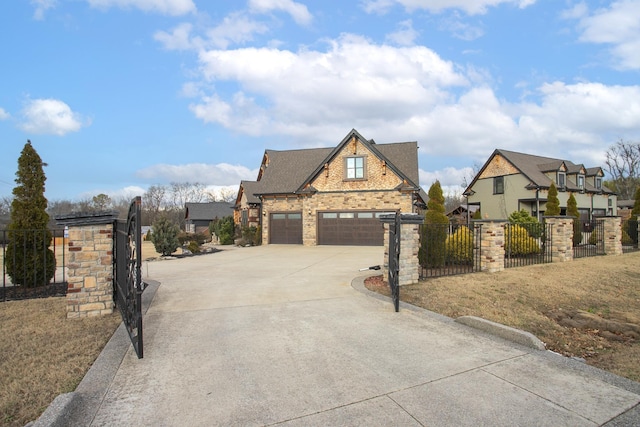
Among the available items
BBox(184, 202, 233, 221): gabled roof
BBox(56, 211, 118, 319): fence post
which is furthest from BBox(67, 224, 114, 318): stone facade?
BBox(184, 202, 233, 221): gabled roof

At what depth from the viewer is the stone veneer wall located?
487 inches

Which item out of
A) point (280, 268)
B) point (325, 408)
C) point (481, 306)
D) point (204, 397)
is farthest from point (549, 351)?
point (280, 268)

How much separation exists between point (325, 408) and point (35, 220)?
8.33 metres

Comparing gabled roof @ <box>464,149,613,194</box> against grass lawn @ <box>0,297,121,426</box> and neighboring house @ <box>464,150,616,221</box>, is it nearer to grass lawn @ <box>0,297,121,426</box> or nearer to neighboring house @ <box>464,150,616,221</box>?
neighboring house @ <box>464,150,616,221</box>

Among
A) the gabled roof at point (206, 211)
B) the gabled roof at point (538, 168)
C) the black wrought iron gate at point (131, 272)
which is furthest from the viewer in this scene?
the gabled roof at point (206, 211)

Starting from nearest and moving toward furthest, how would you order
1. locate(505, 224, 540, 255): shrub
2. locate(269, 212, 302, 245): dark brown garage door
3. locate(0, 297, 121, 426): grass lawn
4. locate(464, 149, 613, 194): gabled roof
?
locate(0, 297, 121, 426): grass lawn < locate(505, 224, 540, 255): shrub < locate(269, 212, 302, 245): dark brown garage door < locate(464, 149, 613, 194): gabled roof

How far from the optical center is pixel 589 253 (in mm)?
14758

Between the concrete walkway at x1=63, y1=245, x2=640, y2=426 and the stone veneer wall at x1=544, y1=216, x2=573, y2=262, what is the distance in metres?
8.89

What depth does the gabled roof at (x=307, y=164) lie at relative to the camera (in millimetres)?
22547

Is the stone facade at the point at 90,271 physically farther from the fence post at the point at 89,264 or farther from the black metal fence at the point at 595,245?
the black metal fence at the point at 595,245

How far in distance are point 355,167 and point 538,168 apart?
67.7 feet

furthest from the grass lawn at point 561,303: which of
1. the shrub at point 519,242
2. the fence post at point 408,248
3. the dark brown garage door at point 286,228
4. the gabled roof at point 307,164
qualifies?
the dark brown garage door at point 286,228

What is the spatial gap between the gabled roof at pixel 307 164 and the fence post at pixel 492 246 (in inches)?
431

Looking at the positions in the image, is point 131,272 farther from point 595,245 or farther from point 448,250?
point 595,245
